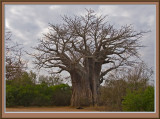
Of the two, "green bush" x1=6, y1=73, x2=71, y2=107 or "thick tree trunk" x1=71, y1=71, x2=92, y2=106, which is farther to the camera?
"thick tree trunk" x1=71, y1=71, x2=92, y2=106

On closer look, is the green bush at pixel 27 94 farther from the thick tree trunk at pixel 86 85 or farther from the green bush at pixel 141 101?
the green bush at pixel 141 101

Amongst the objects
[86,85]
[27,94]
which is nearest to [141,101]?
[86,85]

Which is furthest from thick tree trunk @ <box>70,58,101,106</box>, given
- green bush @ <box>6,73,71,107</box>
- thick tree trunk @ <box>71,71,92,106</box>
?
green bush @ <box>6,73,71,107</box>

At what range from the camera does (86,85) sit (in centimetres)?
1744

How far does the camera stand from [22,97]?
1619cm

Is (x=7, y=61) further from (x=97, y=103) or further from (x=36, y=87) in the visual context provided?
(x=97, y=103)

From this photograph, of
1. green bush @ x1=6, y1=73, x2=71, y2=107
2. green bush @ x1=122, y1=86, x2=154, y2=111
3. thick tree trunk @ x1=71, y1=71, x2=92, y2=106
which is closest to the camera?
green bush @ x1=122, y1=86, x2=154, y2=111

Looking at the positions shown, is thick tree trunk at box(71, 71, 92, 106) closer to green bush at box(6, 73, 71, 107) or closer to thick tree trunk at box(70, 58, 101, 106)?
thick tree trunk at box(70, 58, 101, 106)

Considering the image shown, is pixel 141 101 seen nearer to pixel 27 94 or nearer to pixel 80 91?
pixel 80 91

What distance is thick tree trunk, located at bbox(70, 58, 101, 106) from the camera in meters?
17.0

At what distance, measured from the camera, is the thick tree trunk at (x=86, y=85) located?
17000 mm

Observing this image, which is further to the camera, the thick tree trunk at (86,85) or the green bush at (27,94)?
the thick tree trunk at (86,85)

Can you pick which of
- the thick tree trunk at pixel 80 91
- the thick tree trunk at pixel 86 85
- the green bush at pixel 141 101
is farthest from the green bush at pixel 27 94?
the green bush at pixel 141 101
